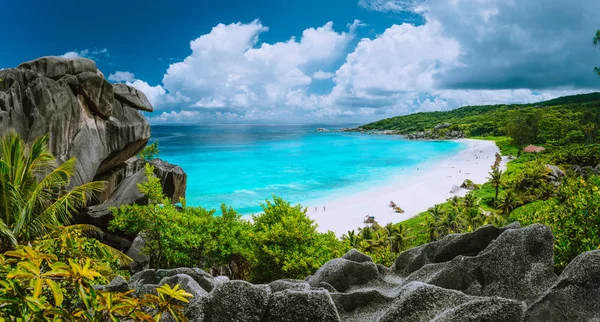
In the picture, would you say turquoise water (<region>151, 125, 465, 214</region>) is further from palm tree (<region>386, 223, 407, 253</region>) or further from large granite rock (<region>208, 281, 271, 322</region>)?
large granite rock (<region>208, 281, 271, 322</region>)

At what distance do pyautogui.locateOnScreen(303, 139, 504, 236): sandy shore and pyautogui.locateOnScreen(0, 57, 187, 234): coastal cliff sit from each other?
73.2 ft

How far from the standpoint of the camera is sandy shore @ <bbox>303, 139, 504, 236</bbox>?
4162cm

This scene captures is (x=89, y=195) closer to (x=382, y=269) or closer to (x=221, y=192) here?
(x=382, y=269)

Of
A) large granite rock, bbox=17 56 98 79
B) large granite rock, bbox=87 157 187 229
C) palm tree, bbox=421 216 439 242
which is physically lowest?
palm tree, bbox=421 216 439 242

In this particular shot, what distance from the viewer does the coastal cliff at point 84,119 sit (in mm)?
19219

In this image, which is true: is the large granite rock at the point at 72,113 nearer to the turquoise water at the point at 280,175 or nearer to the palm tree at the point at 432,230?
the palm tree at the point at 432,230

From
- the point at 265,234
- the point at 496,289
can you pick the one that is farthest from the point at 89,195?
the point at 496,289

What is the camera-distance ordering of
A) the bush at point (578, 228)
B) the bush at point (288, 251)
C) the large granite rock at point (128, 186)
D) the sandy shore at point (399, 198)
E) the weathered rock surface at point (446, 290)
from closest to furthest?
the weathered rock surface at point (446, 290)
the bush at point (578, 228)
the bush at point (288, 251)
the large granite rock at point (128, 186)
the sandy shore at point (399, 198)

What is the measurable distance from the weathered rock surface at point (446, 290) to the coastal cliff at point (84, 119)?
17.2m

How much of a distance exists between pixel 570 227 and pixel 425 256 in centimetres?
321

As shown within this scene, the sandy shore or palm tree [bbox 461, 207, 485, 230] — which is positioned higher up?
palm tree [bbox 461, 207, 485, 230]

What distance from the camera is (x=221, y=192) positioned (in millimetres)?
60500

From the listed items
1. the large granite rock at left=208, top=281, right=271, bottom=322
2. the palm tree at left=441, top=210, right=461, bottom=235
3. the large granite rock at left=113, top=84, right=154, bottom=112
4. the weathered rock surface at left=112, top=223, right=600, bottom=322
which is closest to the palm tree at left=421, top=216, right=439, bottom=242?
the palm tree at left=441, top=210, right=461, bottom=235

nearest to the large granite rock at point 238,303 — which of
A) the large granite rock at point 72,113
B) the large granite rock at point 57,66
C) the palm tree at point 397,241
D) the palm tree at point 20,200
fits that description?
the palm tree at point 20,200
